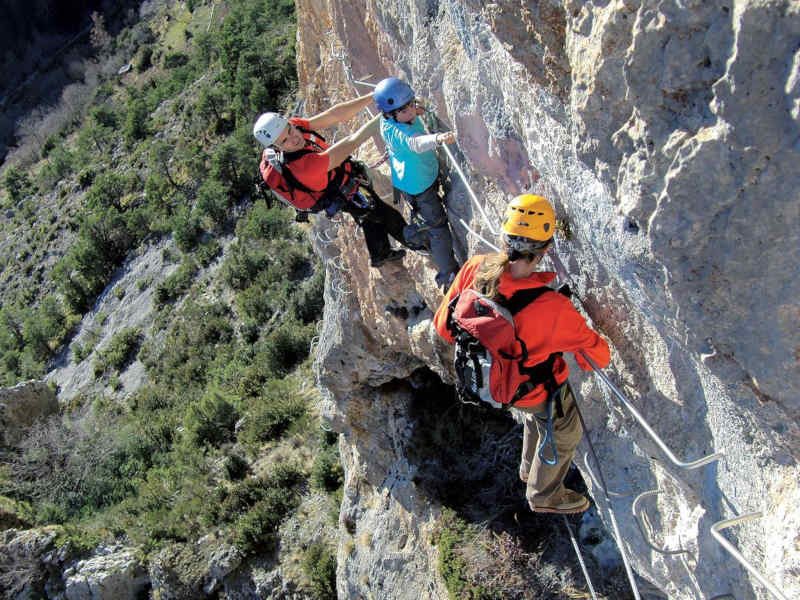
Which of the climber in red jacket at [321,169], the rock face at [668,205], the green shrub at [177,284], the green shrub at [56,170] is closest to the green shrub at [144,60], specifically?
the green shrub at [56,170]

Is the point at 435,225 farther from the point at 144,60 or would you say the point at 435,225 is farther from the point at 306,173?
the point at 144,60

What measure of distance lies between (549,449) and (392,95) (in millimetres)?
2501

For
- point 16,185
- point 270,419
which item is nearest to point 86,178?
point 16,185

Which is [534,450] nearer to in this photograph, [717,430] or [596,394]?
[596,394]

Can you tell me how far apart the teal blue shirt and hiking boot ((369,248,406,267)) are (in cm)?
118

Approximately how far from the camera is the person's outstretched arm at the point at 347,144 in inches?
185

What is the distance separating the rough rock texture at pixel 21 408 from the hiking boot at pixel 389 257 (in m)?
18.6

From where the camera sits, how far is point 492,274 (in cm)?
333

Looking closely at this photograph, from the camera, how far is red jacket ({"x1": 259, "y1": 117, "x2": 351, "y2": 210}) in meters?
4.77

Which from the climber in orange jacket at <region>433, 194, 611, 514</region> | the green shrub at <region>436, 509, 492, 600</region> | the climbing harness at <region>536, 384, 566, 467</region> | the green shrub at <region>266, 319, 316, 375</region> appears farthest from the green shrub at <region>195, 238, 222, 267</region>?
the climber in orange jacket at <region>433, 194, 611, 514</region>

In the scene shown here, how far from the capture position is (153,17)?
44.9m

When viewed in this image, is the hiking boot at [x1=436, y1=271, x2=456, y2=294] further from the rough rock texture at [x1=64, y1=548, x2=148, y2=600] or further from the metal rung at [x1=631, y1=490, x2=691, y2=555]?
the rough rock texture at [x1=64, y1=548, x2=148, y2=600]

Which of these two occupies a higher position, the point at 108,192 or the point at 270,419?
the point at 270,419

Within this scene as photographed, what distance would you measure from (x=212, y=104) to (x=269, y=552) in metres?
22.2
